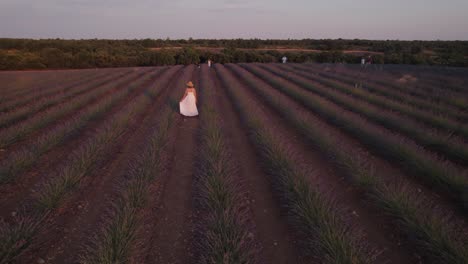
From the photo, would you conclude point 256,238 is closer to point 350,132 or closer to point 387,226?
point 387,226

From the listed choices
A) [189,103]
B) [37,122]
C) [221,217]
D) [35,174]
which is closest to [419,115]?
[189,103]

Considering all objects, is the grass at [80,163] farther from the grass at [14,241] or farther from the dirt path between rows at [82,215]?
the grass at [14,241]

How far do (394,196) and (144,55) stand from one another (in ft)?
128

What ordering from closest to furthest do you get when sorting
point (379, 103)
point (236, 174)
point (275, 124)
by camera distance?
point (236, 174) → point (275, 124) → point (379, 103)

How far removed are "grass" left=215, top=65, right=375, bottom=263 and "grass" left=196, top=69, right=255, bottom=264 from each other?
0.72 meters

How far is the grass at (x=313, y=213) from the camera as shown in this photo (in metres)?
2.74

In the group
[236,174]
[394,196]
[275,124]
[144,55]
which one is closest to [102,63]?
[144,55]

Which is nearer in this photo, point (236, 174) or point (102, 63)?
point (236, 174)

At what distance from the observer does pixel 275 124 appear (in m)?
8.41

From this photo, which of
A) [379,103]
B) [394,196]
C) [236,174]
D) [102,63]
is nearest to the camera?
[394,196]

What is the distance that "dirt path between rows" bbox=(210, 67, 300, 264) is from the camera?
3.09 m

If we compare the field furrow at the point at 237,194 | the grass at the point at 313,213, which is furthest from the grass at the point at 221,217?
the grass at the point at 313,213

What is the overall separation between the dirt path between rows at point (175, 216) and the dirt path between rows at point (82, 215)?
795 mm

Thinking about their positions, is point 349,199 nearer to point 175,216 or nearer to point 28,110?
point 175,216
